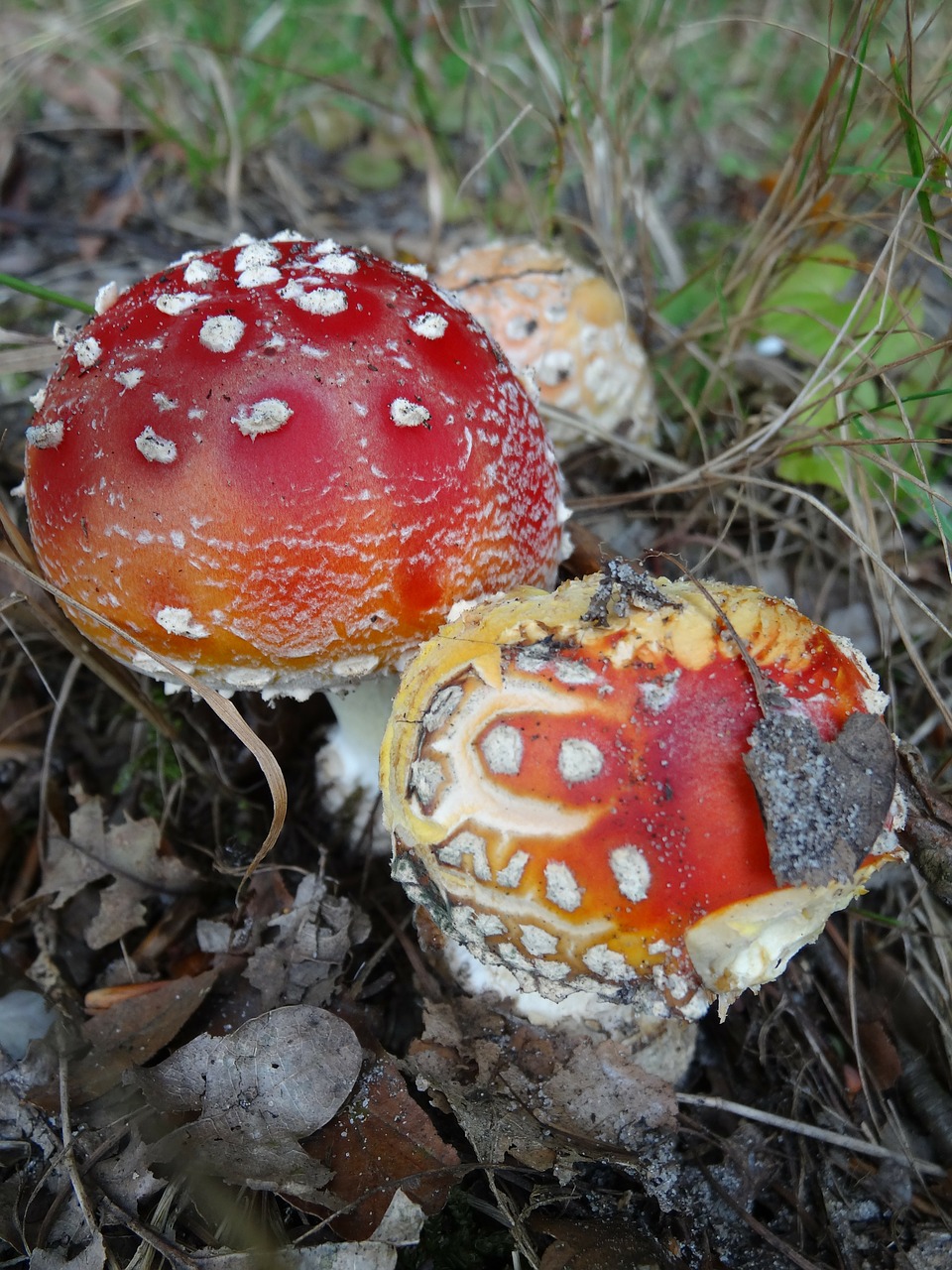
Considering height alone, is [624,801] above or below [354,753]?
above

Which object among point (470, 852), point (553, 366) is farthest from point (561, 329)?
point (470, 852)

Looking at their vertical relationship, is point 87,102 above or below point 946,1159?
above

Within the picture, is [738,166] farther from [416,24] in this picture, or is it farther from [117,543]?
[117,543]

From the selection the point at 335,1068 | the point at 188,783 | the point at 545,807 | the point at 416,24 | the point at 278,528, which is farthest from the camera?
the point at 416,24

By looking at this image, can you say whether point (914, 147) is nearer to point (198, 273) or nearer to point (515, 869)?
point (198, 273)

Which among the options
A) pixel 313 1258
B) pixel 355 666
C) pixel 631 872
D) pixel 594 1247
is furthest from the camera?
pixel 355 666

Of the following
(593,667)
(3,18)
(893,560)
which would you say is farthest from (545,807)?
(3,18)

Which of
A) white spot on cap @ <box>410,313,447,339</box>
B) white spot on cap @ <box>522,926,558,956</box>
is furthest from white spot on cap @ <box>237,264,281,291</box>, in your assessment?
white spot on cap @ <box>522,926,558,956</box>
